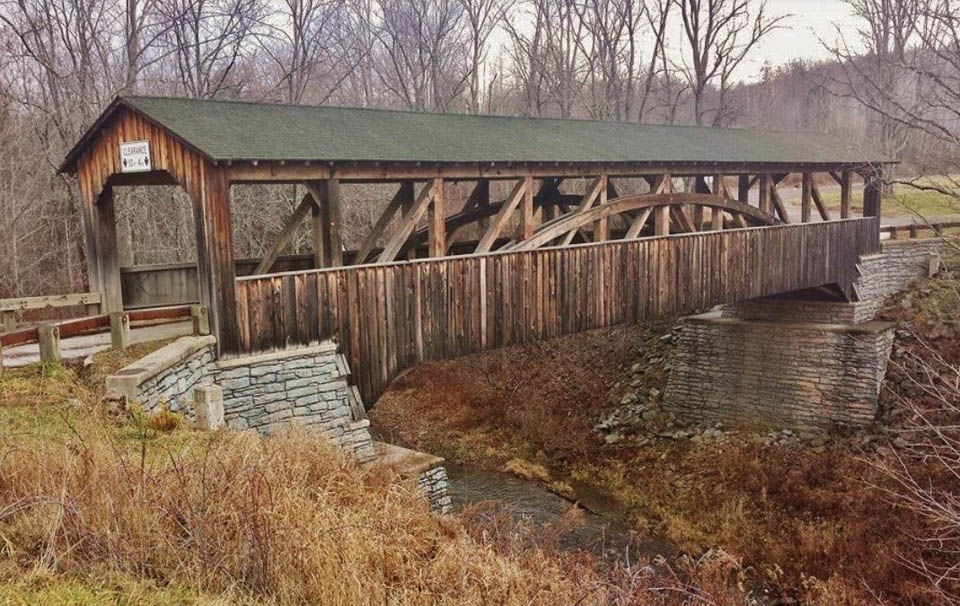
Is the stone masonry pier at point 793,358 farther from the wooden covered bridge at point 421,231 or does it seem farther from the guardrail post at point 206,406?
the guardrail post at point 206,406

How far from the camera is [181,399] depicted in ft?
24.3

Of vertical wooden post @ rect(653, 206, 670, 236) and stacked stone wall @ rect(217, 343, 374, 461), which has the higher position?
vertical wooden post @ rect(653, 206, 670, 236)

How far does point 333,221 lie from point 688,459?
373 inches

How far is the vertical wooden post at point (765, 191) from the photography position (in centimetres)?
1422

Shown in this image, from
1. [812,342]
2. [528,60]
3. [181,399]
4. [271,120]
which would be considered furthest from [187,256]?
[528,60]

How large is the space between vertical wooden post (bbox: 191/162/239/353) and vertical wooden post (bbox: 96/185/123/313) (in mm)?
2123

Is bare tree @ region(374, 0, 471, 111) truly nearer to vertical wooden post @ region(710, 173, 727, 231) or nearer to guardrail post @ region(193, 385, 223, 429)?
vertical wooden post @ region(710, 173, 727, 231)

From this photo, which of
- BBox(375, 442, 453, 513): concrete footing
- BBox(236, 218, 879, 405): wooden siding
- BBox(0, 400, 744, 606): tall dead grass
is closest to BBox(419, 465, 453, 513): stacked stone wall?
BBox(375, 442, 453, 513): concrete footing

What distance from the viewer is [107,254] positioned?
9.51 m

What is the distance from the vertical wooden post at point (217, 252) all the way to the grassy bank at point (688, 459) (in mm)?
6572

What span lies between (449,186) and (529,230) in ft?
54.9

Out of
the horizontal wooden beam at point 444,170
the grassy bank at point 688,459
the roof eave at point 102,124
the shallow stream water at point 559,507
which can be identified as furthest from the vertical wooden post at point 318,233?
the grassy bank at point 688,459

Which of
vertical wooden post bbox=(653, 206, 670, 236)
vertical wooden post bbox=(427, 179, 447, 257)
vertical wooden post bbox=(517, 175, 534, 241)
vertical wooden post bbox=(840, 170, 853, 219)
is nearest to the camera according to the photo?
vertical wooden post bbox=(427, 179, 447, 257)

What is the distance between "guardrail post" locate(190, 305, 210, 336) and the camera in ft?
26.2
